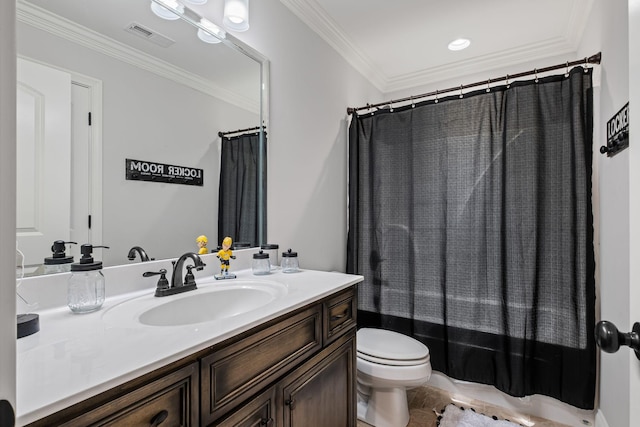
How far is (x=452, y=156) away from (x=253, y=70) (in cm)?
136

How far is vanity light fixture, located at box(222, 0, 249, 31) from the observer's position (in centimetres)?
140

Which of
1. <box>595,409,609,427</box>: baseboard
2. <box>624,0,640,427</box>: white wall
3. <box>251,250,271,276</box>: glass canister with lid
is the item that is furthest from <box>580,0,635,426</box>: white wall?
<box>251,250,271,276</box>: glass canister with lid

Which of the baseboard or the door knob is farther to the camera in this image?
the baseboard

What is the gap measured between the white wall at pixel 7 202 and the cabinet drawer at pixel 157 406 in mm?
279

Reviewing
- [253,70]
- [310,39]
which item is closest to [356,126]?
[310,39]

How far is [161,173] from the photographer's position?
1.27 m

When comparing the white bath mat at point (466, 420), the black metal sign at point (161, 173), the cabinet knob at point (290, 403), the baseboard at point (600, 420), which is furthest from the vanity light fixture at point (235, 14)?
the baseboard at point (600, 420)

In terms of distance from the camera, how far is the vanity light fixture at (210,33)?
1.38 metres

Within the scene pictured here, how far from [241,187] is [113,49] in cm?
75

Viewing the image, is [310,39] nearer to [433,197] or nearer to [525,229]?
[433,197]

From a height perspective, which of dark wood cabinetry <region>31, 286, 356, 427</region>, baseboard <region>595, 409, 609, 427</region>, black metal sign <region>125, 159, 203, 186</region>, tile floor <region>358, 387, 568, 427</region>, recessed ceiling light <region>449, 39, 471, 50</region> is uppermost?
recessed ceiling light <region>449, 39, 471, 50</region>

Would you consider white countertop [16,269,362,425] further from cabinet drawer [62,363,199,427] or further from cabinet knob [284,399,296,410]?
cabinet knob [284,399,296,410]

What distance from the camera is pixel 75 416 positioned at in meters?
0.51

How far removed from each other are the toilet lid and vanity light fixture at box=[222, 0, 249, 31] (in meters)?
1.80
